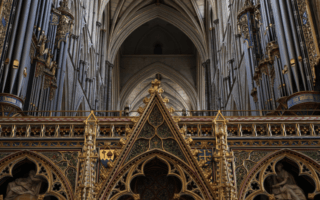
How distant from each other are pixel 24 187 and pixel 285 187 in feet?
18.2

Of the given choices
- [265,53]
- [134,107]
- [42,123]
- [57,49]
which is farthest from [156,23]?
[42,123]

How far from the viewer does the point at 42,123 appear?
867cm

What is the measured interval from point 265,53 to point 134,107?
108 feet

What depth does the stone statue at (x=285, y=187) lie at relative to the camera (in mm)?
8023

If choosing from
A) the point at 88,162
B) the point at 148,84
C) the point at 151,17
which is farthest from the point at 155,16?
the point at 88,162

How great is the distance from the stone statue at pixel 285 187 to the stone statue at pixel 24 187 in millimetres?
5074

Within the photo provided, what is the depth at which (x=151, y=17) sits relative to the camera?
36000 mm

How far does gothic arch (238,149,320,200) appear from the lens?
7.77 metres

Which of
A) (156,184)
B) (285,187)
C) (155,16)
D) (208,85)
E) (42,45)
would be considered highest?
(155,16)

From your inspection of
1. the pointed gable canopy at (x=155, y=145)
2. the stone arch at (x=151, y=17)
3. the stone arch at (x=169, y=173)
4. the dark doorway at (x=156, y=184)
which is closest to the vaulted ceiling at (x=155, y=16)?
the stone arch at (x=151, y=17)

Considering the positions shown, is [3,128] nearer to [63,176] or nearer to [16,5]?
[63,176]

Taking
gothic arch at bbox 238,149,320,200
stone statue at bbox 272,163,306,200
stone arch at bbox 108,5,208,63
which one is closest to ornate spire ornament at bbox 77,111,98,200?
gothic arch at bbox 238,149,320,200

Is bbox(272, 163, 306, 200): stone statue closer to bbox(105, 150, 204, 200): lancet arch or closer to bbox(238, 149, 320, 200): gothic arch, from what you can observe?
bbox(238, 149, 320, 200): gothic arch

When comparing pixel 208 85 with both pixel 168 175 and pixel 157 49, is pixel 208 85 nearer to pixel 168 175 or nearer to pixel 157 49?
pixel 157 49
